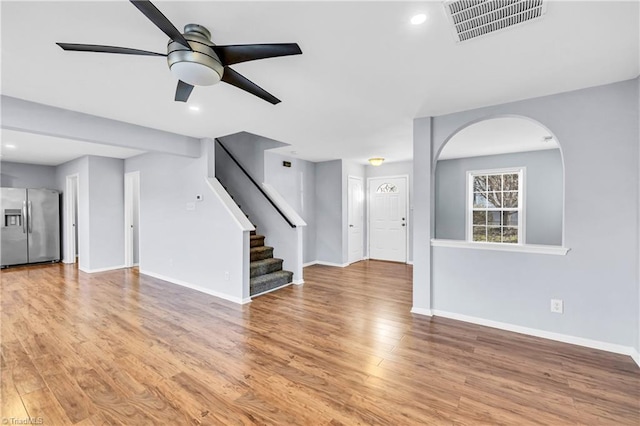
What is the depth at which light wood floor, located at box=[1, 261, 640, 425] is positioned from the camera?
1852 millimetres

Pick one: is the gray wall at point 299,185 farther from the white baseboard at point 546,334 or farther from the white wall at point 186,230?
the white baseboard at point 546,334

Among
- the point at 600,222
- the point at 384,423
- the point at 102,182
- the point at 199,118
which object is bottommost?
the point at 384,423

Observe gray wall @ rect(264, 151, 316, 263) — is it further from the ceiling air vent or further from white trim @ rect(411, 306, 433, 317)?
the ceiling air vent

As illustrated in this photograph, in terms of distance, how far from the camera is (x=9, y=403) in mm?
1926

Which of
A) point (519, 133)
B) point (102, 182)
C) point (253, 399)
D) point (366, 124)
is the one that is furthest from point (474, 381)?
point (102, 182)

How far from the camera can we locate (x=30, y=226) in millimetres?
6355

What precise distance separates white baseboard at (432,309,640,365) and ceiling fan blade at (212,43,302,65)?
3.22m

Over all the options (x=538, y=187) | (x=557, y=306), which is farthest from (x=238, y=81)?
(x=538, y=187)

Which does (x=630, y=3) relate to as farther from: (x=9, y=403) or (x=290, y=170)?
(x=290, y=170)

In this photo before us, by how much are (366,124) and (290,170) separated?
2714 millimetres

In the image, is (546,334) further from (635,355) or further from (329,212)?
(329,212)

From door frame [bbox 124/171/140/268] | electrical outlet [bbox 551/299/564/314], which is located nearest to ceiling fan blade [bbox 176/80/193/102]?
electrical outlet [bbox 551/299/564/314]

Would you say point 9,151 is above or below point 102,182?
above

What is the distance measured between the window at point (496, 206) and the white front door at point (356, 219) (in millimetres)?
2391
